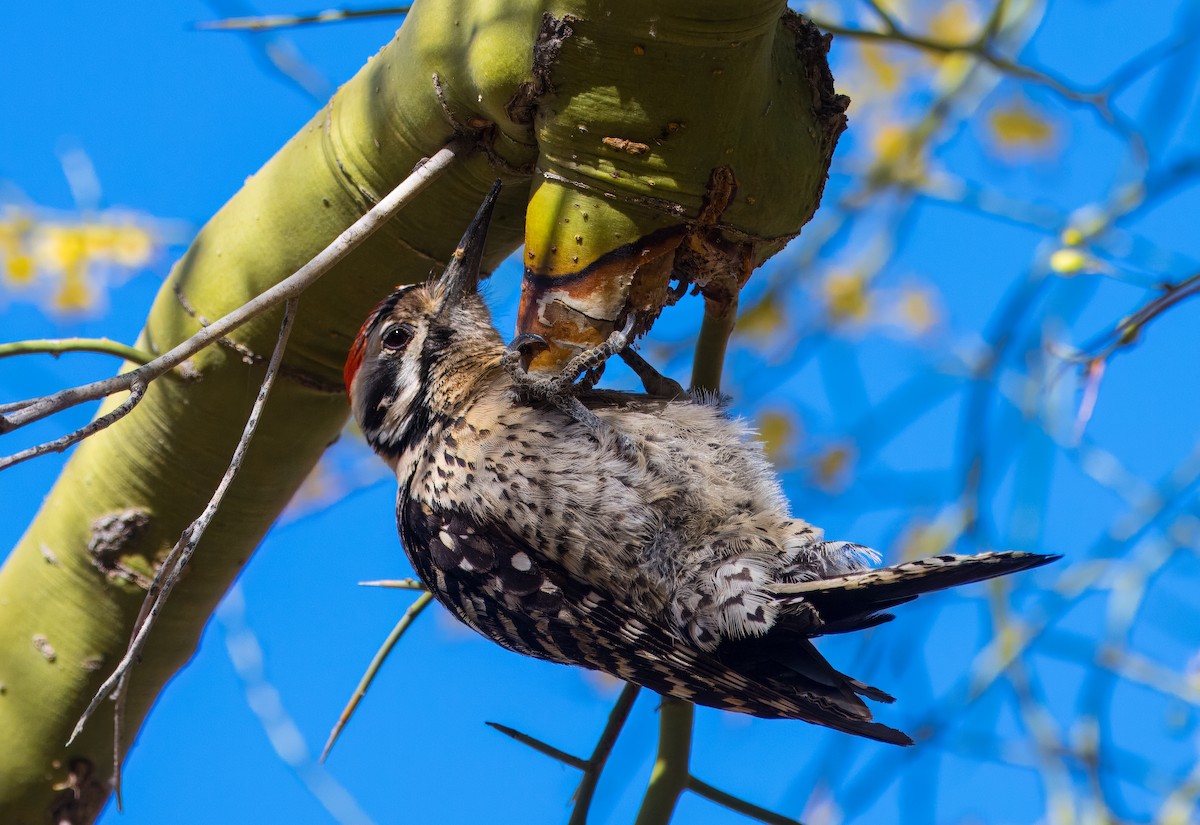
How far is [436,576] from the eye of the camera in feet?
8.63

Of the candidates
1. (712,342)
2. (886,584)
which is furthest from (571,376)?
(886,584)

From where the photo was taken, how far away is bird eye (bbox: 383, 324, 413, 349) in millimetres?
2775

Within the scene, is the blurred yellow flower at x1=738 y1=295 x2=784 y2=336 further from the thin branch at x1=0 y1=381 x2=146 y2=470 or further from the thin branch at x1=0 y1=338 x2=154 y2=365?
the thin branch at x1=0 y1=381 x2=146 y2=470

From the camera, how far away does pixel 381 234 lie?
7.66 feet

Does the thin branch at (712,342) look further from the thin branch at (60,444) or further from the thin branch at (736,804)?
the thin branch at (60,444)

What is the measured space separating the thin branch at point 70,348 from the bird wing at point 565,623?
82 cm

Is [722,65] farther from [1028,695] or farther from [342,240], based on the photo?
[1028,695]

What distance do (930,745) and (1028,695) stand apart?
32 cm

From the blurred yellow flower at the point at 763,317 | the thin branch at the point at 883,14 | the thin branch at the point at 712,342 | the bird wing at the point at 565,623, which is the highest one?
the blurred yellow flower at the point at 763,317

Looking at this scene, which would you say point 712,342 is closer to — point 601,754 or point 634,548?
point 634,548

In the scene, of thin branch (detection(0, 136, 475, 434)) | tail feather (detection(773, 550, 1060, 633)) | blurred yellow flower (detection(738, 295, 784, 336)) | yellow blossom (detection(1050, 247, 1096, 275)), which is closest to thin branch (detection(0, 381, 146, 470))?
thin branch (detection(0, 136, 475, 434))

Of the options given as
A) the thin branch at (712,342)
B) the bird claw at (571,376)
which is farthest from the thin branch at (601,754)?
the thin branch at (712,342)

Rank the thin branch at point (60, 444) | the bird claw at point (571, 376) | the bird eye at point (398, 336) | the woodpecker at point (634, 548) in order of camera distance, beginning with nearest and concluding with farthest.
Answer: the thin branch at point (60, 444), the bird claw at point (571, 376), the woodpecker at point (634, 548), the bird eye at point (398, 336)

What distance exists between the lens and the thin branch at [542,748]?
209cm
